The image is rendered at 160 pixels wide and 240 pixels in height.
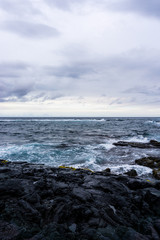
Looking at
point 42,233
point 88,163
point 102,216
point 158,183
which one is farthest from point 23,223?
point 88,163

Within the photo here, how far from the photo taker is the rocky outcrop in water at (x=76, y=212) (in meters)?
3.06

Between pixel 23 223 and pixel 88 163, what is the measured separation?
865 cm

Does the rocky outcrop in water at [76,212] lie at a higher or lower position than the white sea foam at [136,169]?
higher

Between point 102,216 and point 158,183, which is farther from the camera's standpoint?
point 158,183

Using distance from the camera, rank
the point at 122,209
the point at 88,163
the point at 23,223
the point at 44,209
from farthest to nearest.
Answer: the point at 88,163
the point at 122,209
the point at 44,209
the point at 23,223

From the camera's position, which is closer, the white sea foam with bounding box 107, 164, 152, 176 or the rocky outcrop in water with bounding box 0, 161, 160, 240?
the rocky outcrop in water with bounding box 0, 161, 160, 240

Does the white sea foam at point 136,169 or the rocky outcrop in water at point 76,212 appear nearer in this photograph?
the rocky outcrop in water at point 76,212

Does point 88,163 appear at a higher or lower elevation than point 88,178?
lower

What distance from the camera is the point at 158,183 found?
5.84 meters

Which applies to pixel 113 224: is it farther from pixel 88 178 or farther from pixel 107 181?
pixel 88 178

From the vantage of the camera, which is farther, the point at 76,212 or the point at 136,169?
the point at 136,169

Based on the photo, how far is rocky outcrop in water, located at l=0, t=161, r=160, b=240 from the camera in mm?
3061

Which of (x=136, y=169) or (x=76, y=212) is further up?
(x=76, y=212)

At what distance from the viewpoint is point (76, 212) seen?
372cm
